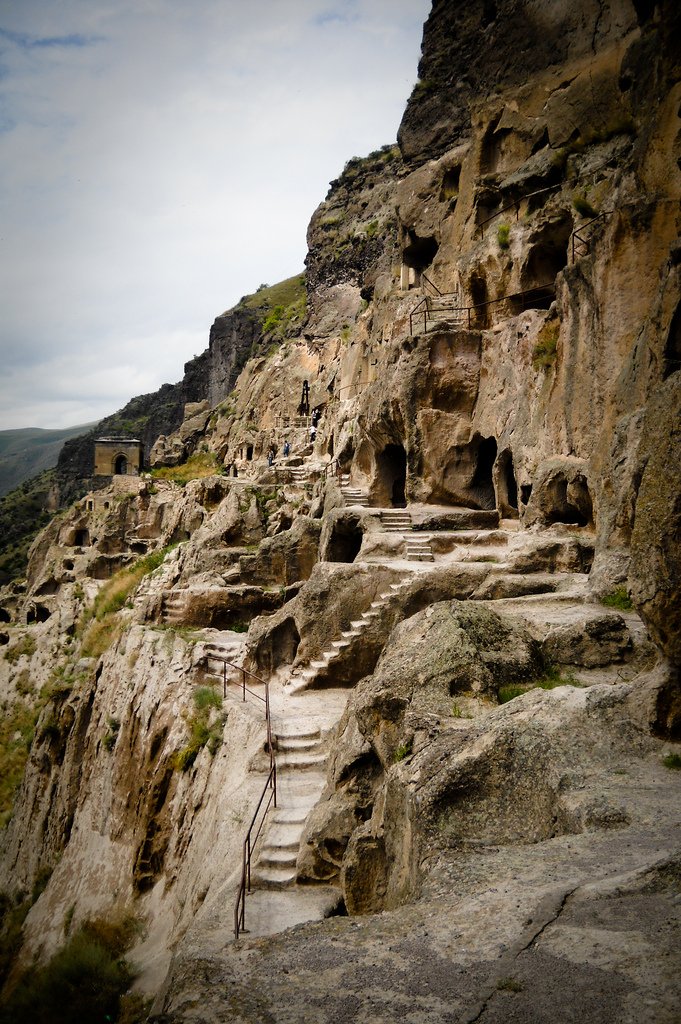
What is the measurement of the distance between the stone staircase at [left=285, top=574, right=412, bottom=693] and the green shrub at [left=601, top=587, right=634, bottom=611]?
165 inches

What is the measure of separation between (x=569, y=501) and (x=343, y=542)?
7.09 metres

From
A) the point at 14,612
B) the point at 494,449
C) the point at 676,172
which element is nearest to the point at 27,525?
the point at 14,612

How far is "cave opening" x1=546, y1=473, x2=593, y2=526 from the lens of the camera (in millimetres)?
13289

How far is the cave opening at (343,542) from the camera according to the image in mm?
18812

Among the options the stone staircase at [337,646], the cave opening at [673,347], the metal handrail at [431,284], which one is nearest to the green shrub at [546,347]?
the stone staircase at [337,646]

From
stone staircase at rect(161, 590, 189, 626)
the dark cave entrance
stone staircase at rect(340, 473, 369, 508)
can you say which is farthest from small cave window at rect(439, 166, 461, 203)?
stone staircase at rect(161, 590, 189, 626)

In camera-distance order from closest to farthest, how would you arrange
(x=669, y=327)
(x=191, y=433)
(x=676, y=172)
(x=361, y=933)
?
(x=361, y=933), (x=669, y=327), (x=676, y=172), (x=191, y=433)

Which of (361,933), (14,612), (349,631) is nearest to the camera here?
(361,933)

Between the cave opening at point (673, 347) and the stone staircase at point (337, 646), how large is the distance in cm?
616

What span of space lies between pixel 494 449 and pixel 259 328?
185 ft

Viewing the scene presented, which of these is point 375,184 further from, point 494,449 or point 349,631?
point 349,631

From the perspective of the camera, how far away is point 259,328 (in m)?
73.2

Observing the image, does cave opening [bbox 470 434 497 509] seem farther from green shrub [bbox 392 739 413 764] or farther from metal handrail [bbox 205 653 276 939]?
green shrub [bbox 392 739 413 764]

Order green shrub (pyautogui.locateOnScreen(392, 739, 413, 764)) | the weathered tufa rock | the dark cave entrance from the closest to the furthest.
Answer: green shrub (pyautogui.locateOnScreen(392, 739, 413, 764)) → the weathered tufa rock → the dark cave entrance
